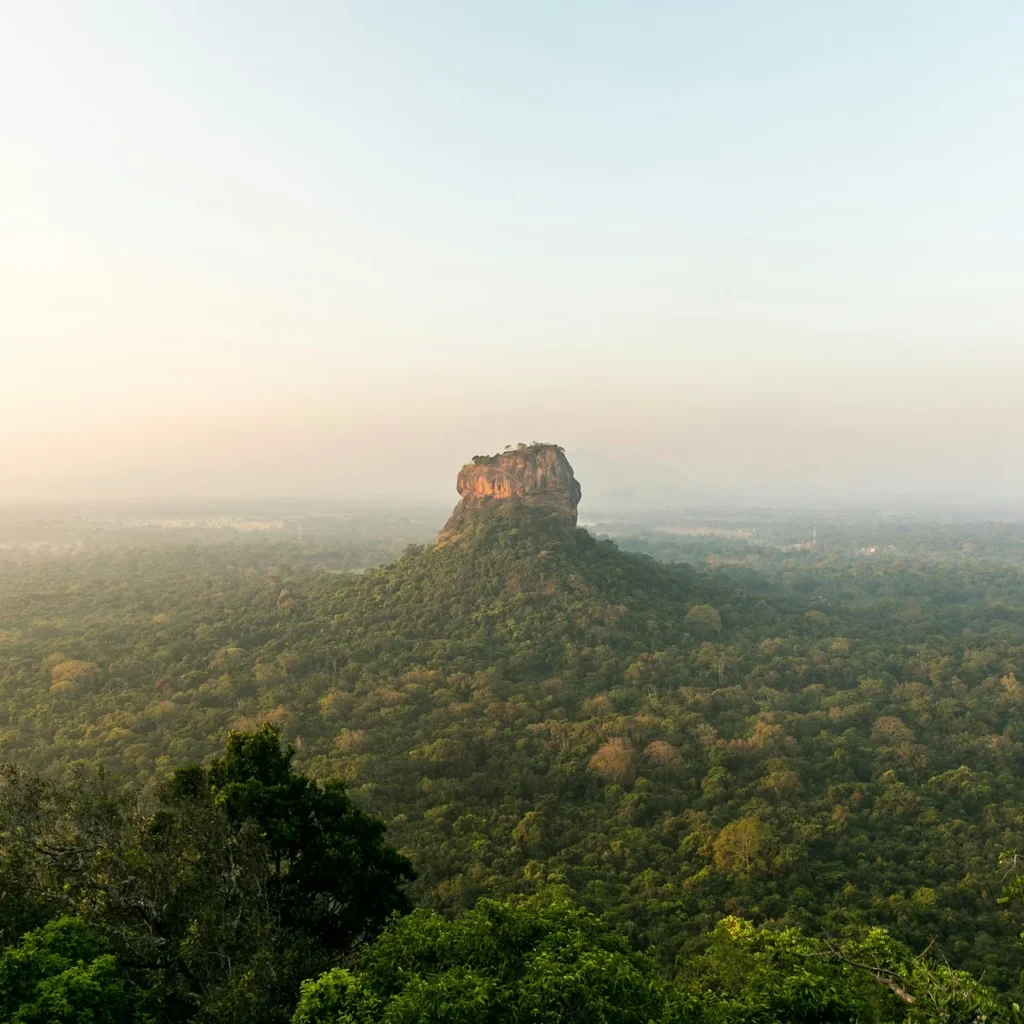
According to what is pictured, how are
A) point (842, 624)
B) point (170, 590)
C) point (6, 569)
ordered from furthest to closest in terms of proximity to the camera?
1. point (6, 569)
2. point (170, 590)
3. point (842, 624)

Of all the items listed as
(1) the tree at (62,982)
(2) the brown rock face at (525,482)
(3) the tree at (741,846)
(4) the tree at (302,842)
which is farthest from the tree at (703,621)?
(1) the tree at (62,982)

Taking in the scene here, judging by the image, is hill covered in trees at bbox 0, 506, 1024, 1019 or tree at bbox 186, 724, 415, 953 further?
hill covered in trees at bbox 0, 506, 1024, 1019

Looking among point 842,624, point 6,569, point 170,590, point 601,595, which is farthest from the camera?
point 6,569

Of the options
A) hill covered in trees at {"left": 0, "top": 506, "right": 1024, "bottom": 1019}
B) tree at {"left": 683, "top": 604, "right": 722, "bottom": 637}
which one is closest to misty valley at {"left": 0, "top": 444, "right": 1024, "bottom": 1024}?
hill covered in trees at {"left": 0, "top": 506, "right": 1024, "bottom": 1019}

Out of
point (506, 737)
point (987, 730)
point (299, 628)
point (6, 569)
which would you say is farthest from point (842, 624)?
point (6, 569)

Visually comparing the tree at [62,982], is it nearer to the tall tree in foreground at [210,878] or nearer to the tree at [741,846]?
the tall tree in foreground at [210,878]

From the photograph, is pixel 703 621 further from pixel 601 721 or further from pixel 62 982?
pixel 62 982

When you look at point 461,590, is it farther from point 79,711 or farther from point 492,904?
point 492,904

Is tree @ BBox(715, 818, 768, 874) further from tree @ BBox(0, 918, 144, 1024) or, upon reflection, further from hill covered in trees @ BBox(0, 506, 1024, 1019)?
tree @ BBox(0, 918, 144, 1024)
